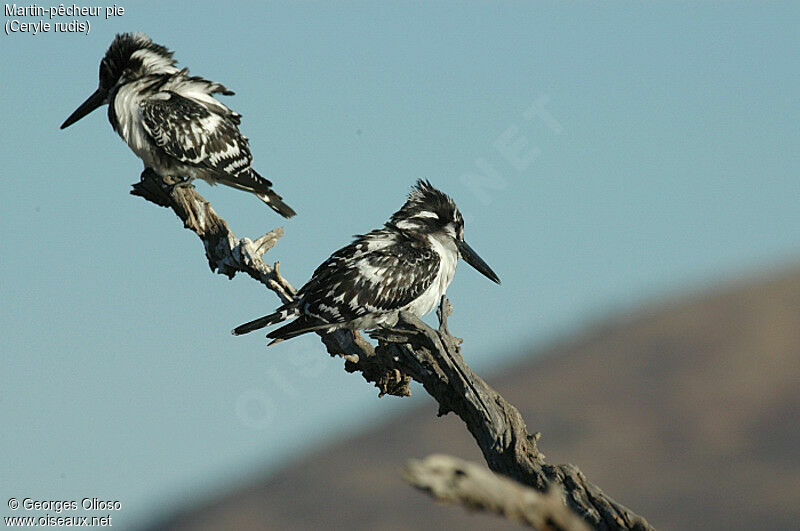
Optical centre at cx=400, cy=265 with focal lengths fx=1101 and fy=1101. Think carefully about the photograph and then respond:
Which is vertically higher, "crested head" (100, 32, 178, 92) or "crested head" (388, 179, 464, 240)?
"crested head" (100, 32, 178, 92)

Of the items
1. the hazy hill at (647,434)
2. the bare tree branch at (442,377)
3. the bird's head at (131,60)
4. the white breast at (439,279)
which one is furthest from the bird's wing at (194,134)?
the hazy hill at (647,434)

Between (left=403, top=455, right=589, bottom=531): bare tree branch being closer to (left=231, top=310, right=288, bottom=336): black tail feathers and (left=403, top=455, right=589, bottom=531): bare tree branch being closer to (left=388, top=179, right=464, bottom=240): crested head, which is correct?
(left=231, top=310, right=288, bottom=336): black tail feathers

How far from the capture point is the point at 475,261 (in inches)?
469

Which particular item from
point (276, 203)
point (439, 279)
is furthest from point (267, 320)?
point (276, 203)

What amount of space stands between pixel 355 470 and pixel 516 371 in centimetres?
1579

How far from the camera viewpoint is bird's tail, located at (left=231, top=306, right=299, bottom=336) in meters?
10.4

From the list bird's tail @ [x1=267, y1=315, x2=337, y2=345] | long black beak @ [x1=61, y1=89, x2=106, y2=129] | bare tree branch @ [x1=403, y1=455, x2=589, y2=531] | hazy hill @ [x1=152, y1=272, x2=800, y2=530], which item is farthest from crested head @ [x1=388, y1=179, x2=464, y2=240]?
hazy hill @ [x1=152, y1=272, x2=800, y2=530]

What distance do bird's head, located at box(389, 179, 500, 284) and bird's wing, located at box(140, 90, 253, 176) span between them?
2.23 metres

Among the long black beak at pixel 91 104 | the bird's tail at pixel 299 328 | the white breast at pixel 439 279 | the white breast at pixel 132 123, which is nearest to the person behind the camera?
the bird's tail at pixel 299 328

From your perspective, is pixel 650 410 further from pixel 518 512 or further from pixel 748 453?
pixel 518 512

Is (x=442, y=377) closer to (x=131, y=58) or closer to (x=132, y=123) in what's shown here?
(x=132, y=123)

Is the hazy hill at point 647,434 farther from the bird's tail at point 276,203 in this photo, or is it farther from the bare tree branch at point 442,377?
the bare tree branch at point 442,377

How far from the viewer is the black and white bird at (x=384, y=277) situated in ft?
33.9

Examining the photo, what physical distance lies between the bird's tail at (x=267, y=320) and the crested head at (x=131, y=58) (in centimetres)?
413
